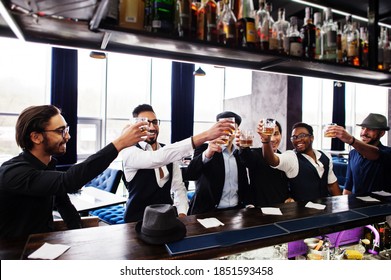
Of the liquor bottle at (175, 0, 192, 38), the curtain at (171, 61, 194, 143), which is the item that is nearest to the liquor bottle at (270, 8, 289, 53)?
the liquor bottle at (175, 0, 192, 38)

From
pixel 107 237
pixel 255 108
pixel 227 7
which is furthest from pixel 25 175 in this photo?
pixel 255 108

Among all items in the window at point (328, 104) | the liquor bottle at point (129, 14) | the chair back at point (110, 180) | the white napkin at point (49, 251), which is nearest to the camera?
the white napkin at point (49, 251)

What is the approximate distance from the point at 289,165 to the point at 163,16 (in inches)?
58.2

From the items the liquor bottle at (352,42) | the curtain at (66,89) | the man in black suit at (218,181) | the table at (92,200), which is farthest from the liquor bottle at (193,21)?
the curtain at (66,89)

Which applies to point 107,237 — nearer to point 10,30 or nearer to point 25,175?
point 25,175

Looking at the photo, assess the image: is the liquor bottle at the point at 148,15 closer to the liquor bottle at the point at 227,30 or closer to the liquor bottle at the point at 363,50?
the liquor bottle at the point at 227,30

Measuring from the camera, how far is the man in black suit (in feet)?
7.11

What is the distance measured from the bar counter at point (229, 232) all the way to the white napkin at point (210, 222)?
0.03 meters

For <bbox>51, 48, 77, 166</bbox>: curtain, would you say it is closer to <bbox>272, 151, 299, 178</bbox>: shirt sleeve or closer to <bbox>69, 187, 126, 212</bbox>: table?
<bbox>69, 187, 126, 212</bbox>: table

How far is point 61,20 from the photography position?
1219mm

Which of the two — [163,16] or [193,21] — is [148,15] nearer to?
[163,16]

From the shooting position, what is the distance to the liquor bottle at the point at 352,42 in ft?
6.90

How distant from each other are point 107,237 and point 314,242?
3.69ft

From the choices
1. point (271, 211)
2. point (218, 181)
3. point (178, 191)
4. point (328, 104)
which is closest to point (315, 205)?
point (271, 211)
